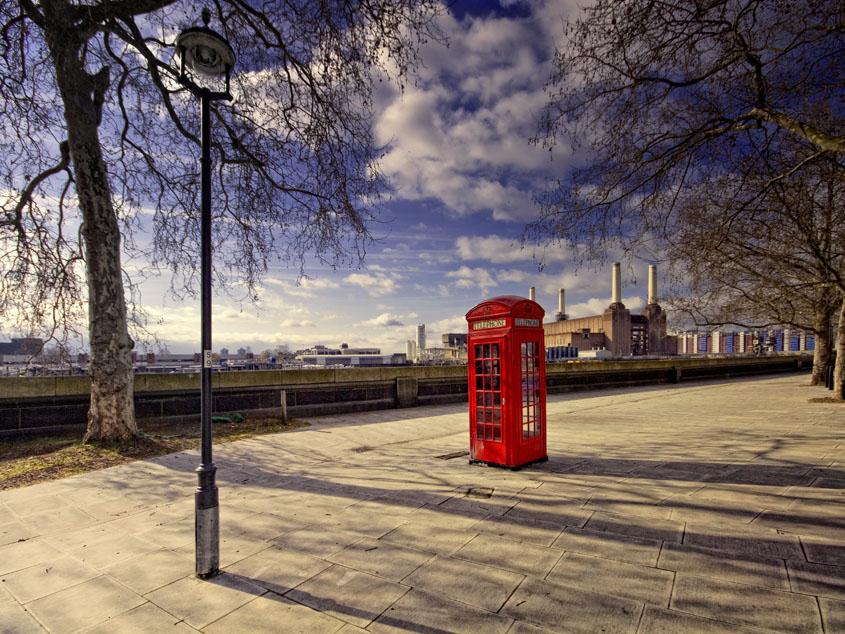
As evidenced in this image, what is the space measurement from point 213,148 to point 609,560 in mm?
10787

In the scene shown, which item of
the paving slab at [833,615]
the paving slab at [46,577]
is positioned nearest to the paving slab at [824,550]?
the paving slab at [833,615]

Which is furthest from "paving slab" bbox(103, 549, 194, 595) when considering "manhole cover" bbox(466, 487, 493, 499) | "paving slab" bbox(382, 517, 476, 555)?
"manhole cover" bbox(466, 487, 493, 499)

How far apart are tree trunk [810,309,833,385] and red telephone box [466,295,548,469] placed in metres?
18.3

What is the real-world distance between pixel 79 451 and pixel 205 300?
6.20m

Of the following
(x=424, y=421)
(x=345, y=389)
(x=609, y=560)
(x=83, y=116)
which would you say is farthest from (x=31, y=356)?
(x=609, y=560)

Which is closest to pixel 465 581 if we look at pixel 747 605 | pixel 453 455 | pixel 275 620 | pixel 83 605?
pixel 275 620

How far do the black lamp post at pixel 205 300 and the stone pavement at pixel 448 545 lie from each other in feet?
0.98

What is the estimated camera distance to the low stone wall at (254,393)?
331 inches

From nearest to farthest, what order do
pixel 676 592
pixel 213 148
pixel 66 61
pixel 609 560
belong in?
pixel 676 592 → pixel 609 560 → pixel 66 61 → pixel 213 148

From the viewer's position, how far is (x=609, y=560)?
11.4ft

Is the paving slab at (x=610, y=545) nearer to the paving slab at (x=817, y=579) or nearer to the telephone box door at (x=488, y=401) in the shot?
the paving slab at (x=817, y=579)

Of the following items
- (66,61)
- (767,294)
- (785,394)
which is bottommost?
(785,394)

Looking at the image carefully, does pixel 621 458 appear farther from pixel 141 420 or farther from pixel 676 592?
pixel 141 420

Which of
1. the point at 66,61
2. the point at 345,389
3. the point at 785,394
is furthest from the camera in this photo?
the point at 785,394
